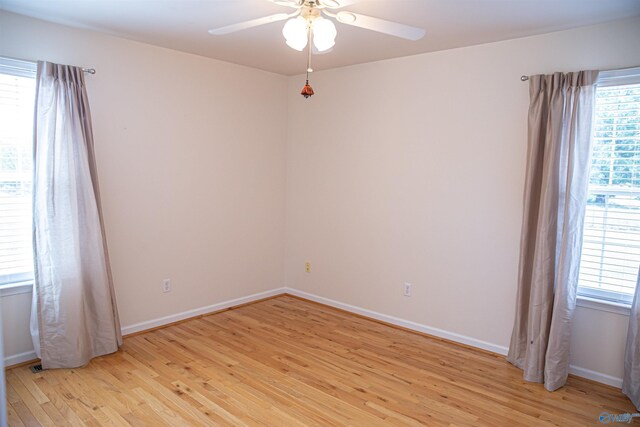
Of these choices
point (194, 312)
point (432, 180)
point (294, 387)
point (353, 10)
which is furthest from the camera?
point (194, 312)

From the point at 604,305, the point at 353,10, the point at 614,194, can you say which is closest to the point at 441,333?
the point at 604,305

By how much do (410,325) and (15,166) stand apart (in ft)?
11.5

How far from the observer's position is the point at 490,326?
359 cm

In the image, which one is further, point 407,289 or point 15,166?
point 407,289

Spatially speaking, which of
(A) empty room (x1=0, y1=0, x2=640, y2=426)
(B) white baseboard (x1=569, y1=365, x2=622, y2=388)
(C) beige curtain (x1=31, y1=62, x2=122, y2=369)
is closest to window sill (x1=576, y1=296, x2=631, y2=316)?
(A) empty room (x1=0, y1=0, x2=640, y2=426)

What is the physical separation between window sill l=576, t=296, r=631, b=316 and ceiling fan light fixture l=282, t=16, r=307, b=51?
8.69 ft

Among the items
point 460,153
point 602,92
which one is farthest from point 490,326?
point 602,92

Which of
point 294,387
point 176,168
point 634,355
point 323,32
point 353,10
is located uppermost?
point 353,10

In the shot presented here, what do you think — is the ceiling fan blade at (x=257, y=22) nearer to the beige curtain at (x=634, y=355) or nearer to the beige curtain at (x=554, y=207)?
the beige curtain at (x=554, y=207)

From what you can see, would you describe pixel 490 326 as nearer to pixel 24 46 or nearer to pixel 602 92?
pixel 602 92

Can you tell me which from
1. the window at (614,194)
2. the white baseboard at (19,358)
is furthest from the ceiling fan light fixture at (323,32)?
the white baseboard at (19,358)

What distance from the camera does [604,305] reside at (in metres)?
3.03

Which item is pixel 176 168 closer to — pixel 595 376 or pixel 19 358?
pixel 19 358

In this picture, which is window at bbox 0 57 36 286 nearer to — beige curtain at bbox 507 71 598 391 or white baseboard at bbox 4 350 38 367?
white baseboard at bbox 4 350 38 367
